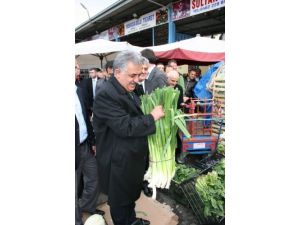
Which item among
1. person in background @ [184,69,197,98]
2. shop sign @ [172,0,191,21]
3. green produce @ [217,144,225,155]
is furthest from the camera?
shop sign @ [172,0,191,21]

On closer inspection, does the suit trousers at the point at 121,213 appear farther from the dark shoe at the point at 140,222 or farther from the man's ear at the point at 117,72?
the man's ear at the point at 117,72

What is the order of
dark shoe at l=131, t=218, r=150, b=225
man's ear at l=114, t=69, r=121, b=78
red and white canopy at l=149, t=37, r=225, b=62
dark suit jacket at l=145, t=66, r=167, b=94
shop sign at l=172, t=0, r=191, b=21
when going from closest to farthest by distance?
man's ear at l=114, t=69, r=121, b=78, dark shoe at l=131, t=218, r=150, b=225, dark suit jacket at l=145, t=66, r=167, b=94, red and white canopy at l=149, t=37, r=225, b=62, shop sign at l=172, t=0, r=191, b=21

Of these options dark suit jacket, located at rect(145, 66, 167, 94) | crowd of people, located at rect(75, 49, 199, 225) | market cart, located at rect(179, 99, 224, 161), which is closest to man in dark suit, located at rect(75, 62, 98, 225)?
crowd of people, located at rect(75, 49, 199, 225)

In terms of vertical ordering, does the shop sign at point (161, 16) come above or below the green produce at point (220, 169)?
above

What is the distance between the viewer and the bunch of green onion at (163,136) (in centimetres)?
208

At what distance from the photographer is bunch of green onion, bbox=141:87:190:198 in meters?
2.08

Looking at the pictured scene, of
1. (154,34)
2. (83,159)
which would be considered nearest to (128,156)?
(83,159)

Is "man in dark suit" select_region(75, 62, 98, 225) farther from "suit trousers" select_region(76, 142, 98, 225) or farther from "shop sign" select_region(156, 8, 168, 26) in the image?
"shop sign" select_region(156, 8, 168, 26)

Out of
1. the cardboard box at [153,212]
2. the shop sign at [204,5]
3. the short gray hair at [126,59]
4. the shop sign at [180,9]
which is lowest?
the cardboard box at [153,212]

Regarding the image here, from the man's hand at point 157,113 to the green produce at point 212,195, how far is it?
81 cm

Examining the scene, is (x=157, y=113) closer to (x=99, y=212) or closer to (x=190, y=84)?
(x=99, y=212)

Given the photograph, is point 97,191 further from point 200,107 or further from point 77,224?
point 200,107

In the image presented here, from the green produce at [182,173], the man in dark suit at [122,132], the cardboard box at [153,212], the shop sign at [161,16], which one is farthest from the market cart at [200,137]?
the shop sign at [161,16]

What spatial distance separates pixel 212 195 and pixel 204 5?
23.1ft
